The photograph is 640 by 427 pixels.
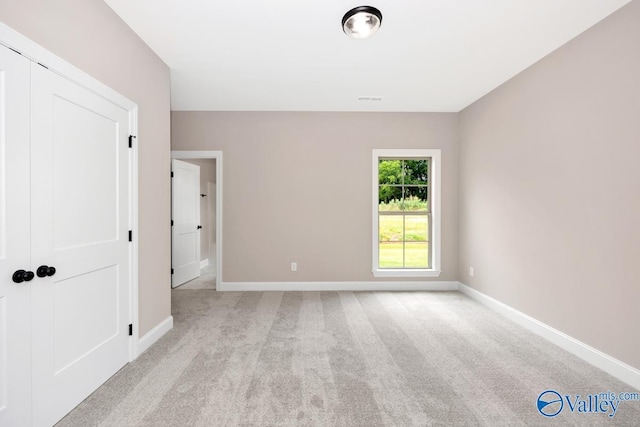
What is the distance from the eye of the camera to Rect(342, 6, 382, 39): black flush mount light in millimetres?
2301

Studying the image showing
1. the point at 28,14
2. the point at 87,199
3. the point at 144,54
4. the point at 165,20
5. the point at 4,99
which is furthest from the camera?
the point at 144,54

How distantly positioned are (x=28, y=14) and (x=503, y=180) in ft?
14.4

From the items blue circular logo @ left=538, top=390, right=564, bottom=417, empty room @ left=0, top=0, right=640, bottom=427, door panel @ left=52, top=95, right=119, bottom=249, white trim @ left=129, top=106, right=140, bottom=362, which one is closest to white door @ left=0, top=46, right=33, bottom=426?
empty room @ left=0, top=0, right=640, bottom=427

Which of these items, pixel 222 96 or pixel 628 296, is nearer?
pixel 628 296

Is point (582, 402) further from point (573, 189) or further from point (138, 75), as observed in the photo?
point (138, 75)

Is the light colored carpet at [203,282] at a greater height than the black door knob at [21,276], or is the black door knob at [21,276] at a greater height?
the black door knob at [21,276]

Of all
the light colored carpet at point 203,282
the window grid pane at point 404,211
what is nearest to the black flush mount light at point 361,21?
the window grid pane at point 404,211

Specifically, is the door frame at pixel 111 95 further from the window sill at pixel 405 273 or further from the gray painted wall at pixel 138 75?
the window sill at pixel 405 273

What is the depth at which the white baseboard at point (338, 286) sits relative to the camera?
4766mm

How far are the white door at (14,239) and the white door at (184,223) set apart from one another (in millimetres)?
3425

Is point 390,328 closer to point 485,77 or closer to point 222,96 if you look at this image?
point 485,77

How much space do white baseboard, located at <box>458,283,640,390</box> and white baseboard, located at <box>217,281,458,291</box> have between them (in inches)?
34.1

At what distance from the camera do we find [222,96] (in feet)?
13.7

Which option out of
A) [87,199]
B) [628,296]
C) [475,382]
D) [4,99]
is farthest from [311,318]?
[4,99]
